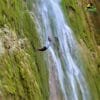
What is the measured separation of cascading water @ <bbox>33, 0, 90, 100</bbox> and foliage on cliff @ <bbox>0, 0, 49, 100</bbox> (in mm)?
298

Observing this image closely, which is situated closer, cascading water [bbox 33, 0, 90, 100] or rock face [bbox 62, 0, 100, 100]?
cascading water [bbox 33, 0, 90, 100]

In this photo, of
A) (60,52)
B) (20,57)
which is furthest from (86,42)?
(20,57)

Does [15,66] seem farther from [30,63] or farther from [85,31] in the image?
[85,31]

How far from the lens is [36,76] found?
593cm

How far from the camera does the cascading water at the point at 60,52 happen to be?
6668 millimetres

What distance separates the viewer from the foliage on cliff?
517 centimetres

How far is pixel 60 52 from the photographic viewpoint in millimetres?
7055

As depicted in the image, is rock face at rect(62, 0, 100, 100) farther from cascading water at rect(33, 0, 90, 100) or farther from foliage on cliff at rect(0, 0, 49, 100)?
foliage on cliff at rect(0, 0, 49, 100)

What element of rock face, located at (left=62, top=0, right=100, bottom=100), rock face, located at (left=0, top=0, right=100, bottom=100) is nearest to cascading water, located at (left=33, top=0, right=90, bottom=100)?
rock face, located at (left=0, top=0, right=100, bottom=100)

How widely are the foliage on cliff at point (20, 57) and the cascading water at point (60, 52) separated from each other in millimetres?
298

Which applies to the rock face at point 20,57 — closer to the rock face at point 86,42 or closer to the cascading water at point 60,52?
the cascading water at point 60,52

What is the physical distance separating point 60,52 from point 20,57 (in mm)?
1660

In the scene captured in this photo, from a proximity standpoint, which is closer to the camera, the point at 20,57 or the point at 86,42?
the point at 20,57

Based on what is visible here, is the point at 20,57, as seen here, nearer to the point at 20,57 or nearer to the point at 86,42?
the point at 20,57
